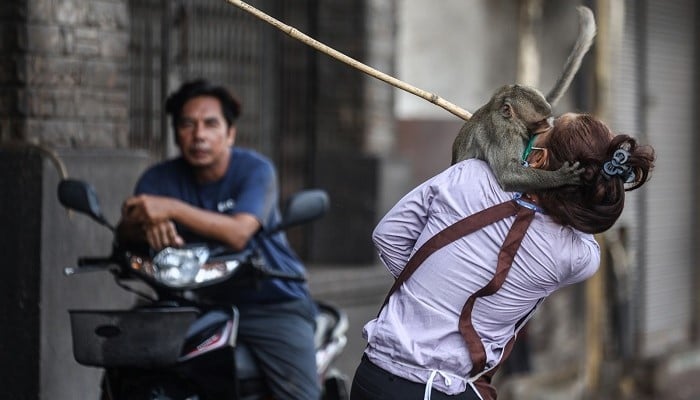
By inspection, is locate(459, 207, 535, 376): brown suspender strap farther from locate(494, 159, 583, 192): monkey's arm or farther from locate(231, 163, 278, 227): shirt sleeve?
locate(231, 163, 278, 227): shirt sleeve

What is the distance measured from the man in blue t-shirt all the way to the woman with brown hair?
4.42ft

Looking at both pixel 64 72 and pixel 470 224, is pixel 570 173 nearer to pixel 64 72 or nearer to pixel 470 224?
pixel 470 224

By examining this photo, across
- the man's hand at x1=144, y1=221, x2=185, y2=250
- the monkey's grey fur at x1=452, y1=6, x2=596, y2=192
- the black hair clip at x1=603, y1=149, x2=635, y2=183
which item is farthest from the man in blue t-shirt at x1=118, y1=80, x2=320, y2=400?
the black hair clip at x1=603, y1=149, x2=635, y2=183

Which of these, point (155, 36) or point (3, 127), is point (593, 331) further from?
point (3, 127)

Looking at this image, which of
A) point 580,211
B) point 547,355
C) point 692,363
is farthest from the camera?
point 692,363

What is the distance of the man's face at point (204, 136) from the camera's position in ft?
17.2

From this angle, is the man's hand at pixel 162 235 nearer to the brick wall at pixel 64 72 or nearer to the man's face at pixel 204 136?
the man's face at pixel 204 136

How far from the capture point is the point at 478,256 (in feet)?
11.8

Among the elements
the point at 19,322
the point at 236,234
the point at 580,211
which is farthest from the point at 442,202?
the point at 19,322

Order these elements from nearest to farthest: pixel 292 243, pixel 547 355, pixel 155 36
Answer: pixel 155 36
pixel 292 243
pixel 547 355

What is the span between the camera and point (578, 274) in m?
3.72

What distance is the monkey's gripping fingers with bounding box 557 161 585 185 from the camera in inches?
138

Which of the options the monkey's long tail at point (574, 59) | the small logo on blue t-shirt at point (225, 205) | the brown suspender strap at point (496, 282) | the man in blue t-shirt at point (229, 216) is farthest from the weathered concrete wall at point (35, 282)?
the brown suspender strap at point (496, 282)

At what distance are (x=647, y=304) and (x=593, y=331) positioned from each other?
373 cm
